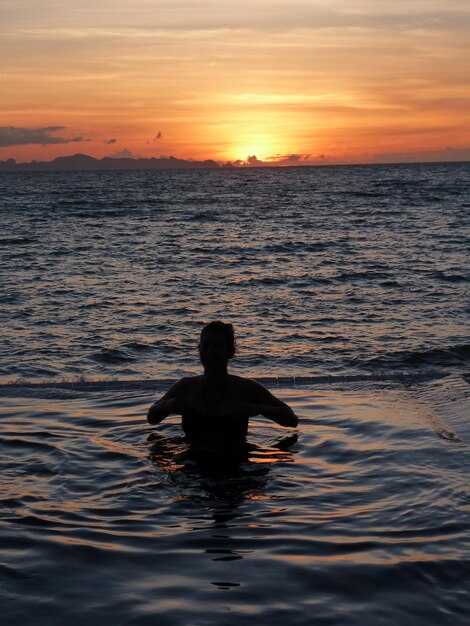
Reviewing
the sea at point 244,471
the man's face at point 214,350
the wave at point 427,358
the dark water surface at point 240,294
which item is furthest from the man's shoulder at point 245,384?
the wave at point 427,358

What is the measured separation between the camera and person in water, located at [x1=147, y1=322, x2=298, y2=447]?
730cm

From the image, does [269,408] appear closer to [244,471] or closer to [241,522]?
[244,471]

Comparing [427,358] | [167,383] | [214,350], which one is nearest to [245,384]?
[214,350]

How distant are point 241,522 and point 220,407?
1.71 m

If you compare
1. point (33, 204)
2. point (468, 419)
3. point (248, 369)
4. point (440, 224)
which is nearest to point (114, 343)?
point (248, 369)

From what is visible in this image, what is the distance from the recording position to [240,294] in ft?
71.7

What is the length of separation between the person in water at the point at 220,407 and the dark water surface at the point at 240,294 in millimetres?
4538

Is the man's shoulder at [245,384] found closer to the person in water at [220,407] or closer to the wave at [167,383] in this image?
the person in water at [220,407]

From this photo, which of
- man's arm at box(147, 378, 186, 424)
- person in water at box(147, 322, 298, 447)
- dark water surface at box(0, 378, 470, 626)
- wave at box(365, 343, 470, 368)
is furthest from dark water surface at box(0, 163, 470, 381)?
person in water at box(147, 322, 298, 447)

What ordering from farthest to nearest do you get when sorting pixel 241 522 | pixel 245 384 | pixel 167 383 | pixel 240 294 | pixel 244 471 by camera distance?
pixel 240 294 → pixel 167 383 → pixel 245 384 → pixel 244 471 → pixel 241 522

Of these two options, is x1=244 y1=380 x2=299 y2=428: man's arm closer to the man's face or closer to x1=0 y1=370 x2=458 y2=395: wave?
the man's face

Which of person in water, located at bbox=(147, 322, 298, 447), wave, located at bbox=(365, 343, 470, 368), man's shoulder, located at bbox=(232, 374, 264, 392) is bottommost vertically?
wave, located at bbox=(365, 343, 470, 368)

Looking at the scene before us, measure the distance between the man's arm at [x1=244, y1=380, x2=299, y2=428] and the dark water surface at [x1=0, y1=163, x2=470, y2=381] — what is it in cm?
478

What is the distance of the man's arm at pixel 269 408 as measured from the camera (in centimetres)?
727
